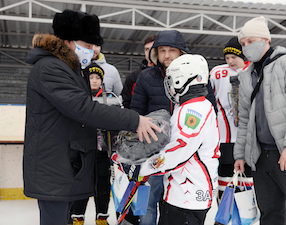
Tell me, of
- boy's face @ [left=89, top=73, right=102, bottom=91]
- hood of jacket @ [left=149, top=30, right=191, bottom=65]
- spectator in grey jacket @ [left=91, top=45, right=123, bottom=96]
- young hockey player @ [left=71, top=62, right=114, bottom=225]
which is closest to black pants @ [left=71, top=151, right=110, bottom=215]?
young hockey player @ [left=71, top=62, right=114, bottom=225]

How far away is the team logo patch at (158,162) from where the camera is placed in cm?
143

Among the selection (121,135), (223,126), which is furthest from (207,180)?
(223,126)

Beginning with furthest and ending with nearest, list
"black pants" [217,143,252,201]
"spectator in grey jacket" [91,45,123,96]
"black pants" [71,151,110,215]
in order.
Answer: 1. "spectator in grey jacket" [91,45,123,96]
2. "black pants" [217,143,252,201]
3. "black pants" [71,151,110,215]

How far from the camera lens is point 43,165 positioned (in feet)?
4.53

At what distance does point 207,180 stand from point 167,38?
3.21 feet

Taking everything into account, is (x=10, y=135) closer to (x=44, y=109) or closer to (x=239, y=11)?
(x=44, y=109)

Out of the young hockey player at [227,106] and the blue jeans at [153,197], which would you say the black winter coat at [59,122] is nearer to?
the blue jeans at [153,197]

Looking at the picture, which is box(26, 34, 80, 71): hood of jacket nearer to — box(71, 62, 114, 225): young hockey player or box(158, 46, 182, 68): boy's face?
box(158, 46, 182, 68): boy's face

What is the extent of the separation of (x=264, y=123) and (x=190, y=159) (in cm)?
63

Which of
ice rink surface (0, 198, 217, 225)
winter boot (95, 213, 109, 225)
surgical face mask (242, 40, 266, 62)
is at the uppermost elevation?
surgical face mask (242, 40, 266, 62)

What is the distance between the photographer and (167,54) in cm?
204

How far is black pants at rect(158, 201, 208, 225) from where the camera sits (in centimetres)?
147

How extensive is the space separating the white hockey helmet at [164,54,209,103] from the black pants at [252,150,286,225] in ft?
2.23

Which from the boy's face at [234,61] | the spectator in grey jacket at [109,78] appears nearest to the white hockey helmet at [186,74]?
the boy's face at [234,61]
